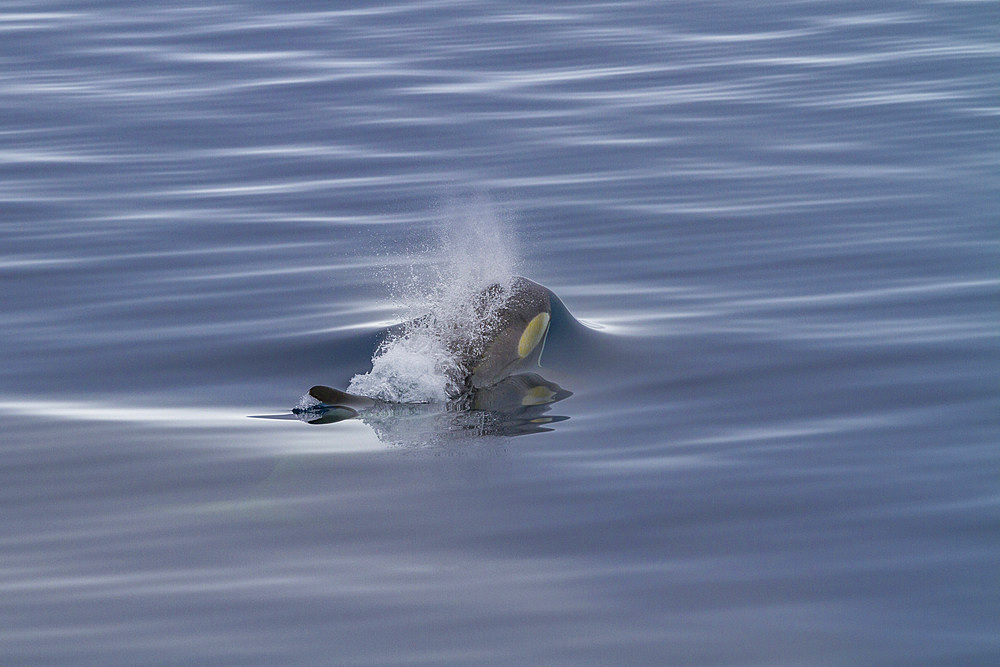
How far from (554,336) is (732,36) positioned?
14576mm

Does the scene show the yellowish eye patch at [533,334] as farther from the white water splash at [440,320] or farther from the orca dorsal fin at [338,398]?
the orca dorsal fin at [338,398]

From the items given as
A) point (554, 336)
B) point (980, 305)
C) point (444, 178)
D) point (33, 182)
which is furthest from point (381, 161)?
point (980, 305)

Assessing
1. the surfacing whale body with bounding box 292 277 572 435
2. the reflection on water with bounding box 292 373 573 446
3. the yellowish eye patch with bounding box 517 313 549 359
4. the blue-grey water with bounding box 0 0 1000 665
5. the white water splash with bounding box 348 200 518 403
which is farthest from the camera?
the yellowish eye patch with bounding box 517 313 549 359

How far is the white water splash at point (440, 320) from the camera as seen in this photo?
9203mm

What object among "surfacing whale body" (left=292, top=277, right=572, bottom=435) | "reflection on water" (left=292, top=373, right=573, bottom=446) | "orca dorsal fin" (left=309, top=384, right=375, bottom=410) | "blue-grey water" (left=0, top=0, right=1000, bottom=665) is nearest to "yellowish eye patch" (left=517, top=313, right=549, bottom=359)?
"surfacing whale body" (left=292, top=277, right=572, bottom=435)

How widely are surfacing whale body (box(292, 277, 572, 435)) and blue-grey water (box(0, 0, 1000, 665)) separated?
222 mm

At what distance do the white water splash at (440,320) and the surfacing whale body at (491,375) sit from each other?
0.02 m

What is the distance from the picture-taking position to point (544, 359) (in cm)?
990

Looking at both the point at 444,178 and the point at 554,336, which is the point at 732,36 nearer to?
the point at 444,178

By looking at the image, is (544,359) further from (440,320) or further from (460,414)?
(460,414)

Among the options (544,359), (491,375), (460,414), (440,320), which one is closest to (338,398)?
(460,414)

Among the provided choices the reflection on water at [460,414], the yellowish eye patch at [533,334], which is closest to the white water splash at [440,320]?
the reflection on water at [460,414]

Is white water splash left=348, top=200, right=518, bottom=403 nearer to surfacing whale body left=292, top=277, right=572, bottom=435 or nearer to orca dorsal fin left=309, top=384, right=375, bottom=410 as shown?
surfacing whale body left=292, top=277, right=572, bottom=435

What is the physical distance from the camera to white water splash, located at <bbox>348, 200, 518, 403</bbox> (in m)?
9.20
